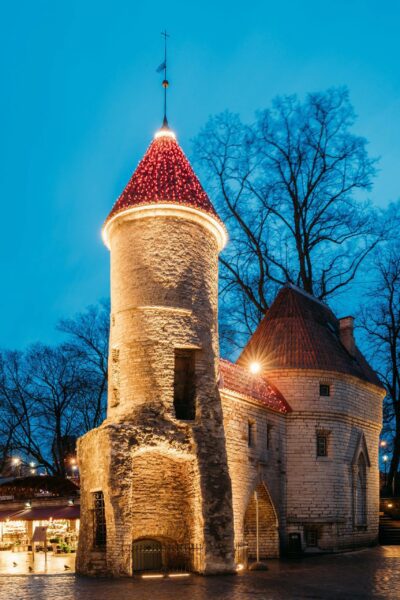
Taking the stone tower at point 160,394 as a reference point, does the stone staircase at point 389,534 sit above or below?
below

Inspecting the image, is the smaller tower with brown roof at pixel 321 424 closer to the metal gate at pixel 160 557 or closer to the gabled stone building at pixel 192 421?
the gabled stone building at pixel 192 421

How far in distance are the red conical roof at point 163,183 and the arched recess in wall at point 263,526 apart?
1020 cm

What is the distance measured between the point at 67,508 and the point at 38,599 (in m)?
14.6

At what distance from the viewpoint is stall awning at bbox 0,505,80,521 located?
92.1ft

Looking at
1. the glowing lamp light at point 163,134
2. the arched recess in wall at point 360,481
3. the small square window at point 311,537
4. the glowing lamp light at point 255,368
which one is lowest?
the small square window at point 311,537

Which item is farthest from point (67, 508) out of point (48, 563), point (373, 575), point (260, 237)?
point (260, 237)

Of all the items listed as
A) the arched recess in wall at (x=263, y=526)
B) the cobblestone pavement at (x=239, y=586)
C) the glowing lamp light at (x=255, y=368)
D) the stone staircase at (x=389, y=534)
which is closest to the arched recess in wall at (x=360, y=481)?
the stone staircase at (x=389, y=534)

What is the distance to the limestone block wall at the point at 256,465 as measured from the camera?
22.6 m

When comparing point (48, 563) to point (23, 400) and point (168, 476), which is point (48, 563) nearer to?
point (168, 476)

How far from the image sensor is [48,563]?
2470 centimetres

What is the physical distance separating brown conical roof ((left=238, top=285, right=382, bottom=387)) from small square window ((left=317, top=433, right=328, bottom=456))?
8.80ft

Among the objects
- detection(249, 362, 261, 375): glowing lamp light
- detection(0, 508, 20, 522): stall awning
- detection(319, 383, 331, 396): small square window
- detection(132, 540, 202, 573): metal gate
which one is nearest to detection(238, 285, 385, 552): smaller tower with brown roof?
detection(319, 383, 331, 396): small square window

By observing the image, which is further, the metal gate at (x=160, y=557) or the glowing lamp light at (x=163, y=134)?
the glowing lamp light at (x=163, y=134)

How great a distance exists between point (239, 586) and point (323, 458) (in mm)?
11442
